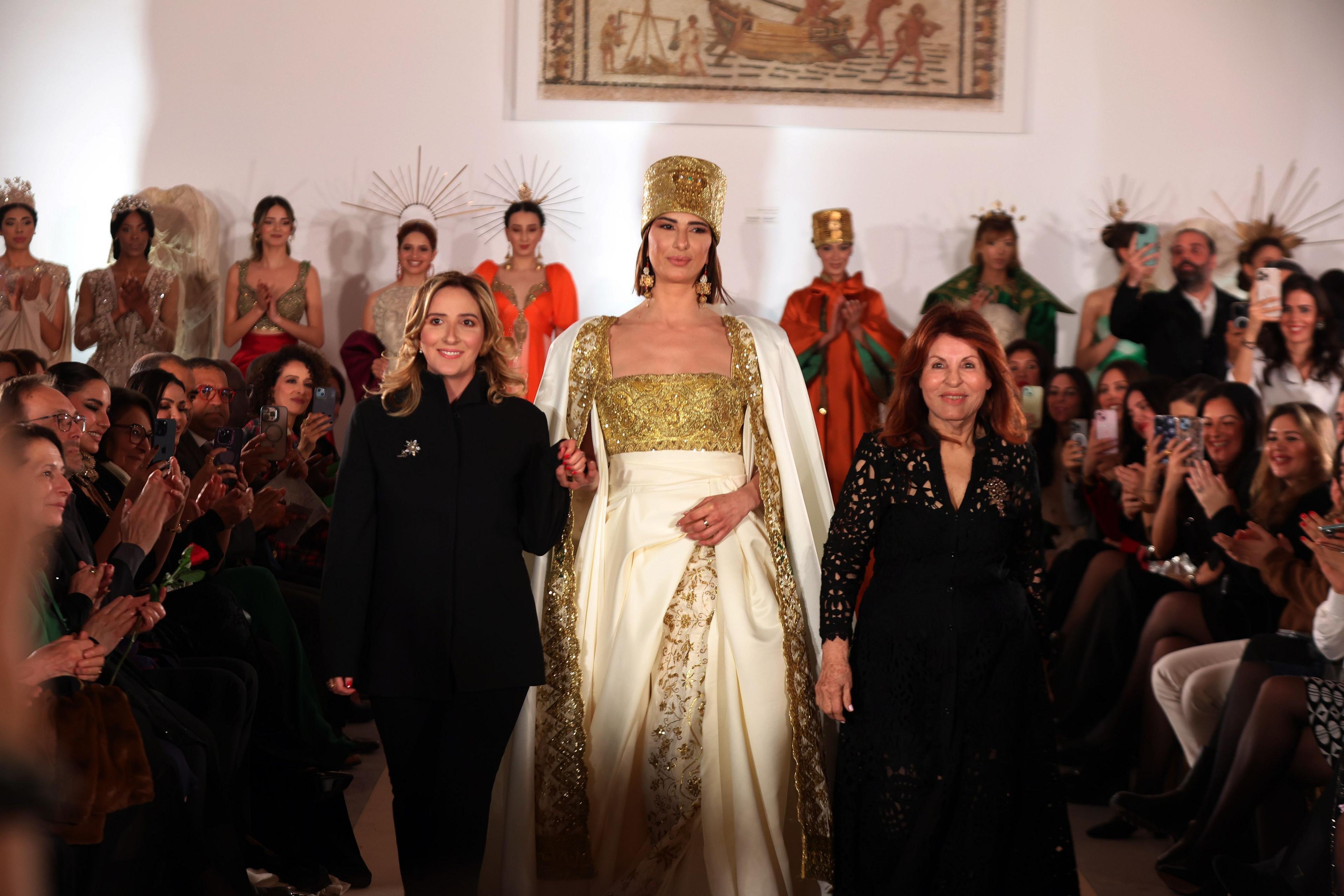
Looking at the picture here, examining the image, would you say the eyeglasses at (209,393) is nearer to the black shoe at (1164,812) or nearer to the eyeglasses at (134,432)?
the eyeglasses at (134,432)

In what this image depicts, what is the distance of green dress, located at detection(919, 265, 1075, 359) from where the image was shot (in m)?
6.55

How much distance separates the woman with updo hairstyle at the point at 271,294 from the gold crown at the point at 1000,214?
3700 mm

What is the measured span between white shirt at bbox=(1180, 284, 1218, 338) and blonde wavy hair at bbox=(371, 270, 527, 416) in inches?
177

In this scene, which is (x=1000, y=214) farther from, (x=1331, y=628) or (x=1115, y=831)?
(x=1331, y=628)

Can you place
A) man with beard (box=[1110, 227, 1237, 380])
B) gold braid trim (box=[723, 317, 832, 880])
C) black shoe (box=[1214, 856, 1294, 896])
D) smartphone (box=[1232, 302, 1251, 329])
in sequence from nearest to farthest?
black shoe (box=[1214, 856, 1294, 896]) < gold braid trim (box=[723, 317, 832, 880]) < smartphone (box=[1232, 302, 1251, 329]) < man with beard (box=[1110, 227, 1237, 380])

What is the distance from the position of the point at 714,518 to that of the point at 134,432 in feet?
5.52

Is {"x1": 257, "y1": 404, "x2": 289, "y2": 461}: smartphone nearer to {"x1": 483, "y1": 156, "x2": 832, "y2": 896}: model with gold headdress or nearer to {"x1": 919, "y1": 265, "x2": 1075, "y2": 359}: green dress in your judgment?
{"x1": 483, "y1": 156, "x2": 832, "y2": 896}: model with gold headdress

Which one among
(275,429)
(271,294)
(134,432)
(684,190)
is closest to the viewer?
(684,190)

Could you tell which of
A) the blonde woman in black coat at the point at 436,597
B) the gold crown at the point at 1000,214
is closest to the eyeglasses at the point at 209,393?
the blonde woman in black coat at the point at 436,597

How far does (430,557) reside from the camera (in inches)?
103

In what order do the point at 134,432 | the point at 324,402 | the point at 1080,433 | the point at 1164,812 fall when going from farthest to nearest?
the point at 1080,433, the point at 324,402, the point at 1164,812, the point at 134,432

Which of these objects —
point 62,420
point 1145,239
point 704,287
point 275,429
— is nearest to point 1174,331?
point 1145,239

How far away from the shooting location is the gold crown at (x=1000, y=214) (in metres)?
6.71

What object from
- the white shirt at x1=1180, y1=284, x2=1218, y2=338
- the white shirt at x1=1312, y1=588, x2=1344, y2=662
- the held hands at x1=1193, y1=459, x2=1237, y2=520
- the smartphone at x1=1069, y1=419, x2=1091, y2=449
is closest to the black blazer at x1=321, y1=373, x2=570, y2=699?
the white shirt at x1=1312, y1=588, x2=1344, y2=662
